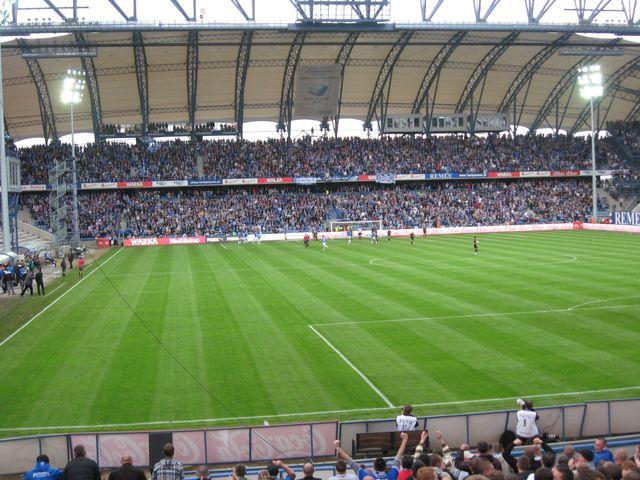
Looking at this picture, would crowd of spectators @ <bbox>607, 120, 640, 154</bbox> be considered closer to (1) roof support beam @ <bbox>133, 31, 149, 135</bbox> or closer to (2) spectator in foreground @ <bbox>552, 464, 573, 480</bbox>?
(1) roof support beam @ <bbox>133, 31, 149, 135</bbox>

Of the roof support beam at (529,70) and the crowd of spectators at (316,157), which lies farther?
the crowd of spectators at (316,157)

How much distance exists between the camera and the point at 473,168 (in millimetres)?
86812

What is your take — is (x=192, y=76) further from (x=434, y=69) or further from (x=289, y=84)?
(x=434, y=69)

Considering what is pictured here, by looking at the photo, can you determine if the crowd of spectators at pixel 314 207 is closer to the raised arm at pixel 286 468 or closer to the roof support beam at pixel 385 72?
the roof support beam at pixel 385 72

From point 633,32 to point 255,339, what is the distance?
37061 mm

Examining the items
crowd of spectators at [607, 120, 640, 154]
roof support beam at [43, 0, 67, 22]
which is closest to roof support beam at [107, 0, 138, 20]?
roof support beam at [43, 0, 67, 22]

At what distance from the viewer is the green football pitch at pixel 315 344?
16.8 meters

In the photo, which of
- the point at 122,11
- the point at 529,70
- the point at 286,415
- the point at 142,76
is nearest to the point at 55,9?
the point at 122,11

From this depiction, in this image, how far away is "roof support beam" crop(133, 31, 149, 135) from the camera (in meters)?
62.9

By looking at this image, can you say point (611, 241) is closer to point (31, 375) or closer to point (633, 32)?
point (633, 32)

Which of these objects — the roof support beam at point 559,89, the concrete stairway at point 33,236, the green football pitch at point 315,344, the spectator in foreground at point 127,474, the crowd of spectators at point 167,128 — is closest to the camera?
the spectator in foreground at point 127,474

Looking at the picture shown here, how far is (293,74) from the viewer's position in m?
74.6

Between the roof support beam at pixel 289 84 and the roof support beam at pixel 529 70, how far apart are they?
2694cm

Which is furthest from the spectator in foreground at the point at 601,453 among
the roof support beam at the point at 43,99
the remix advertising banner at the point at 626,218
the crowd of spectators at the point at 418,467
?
the remix advertising banner at the point at 626,218
